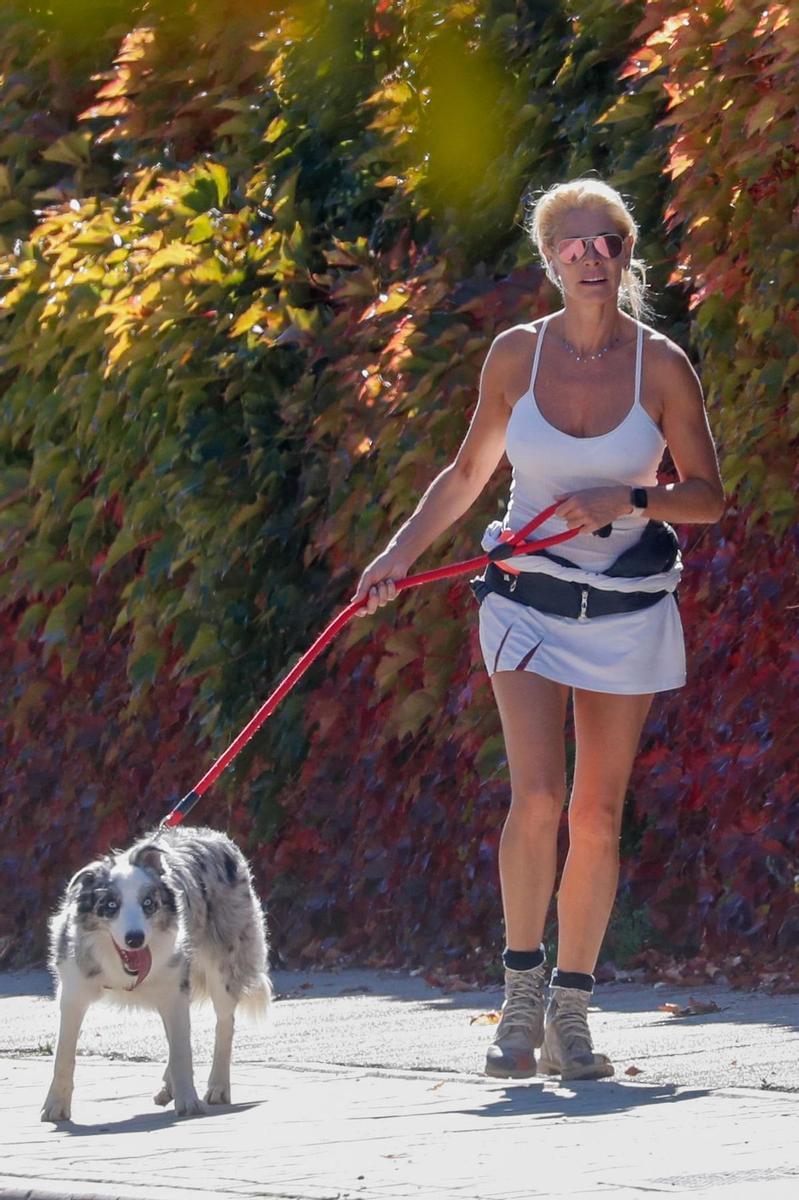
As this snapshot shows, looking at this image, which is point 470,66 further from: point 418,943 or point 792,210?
point 418,943

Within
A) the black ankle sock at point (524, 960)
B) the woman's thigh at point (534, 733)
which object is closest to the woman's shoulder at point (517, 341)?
the woman's thigh at point (534, 733)

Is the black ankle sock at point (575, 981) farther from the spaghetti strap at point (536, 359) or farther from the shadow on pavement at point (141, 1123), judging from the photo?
the spaghetti strap at point (536, 359)

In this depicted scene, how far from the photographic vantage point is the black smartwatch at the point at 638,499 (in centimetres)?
560

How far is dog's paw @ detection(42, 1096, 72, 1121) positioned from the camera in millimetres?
5684

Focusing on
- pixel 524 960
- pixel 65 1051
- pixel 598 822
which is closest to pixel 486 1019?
pixel 524 960

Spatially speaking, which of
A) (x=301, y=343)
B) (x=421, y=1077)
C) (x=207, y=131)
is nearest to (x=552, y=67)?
(x=301, y=343)

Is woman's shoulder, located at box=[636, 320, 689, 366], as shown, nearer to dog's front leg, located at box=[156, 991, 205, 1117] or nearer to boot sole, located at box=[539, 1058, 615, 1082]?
boot sole, located at box=[539, 1058, 615, 1082]

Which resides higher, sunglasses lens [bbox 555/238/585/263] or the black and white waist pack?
sunglasses lens [bbox 555/238/585/263]

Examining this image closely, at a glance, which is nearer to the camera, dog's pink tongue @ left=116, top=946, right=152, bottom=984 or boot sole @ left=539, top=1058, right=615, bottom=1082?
boot sole @ left=539, top=1058, right=615, bottom=1082

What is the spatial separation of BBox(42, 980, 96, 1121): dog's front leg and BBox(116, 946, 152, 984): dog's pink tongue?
0.48ft

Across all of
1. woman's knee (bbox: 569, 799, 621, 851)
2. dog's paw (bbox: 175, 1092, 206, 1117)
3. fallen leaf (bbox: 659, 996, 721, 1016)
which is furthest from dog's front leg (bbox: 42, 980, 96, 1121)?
fallen leaf (bbox: 659, 996, 721, 1016)

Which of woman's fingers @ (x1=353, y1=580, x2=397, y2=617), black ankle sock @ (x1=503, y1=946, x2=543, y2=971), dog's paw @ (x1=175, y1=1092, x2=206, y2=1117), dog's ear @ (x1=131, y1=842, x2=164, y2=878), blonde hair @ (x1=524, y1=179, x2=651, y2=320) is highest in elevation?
A: blonde hair @ (x1=524, y1=179, x2=651, y2=320)

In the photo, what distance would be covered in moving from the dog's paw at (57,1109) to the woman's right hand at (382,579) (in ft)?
4.59

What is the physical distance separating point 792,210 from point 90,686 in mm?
4571
